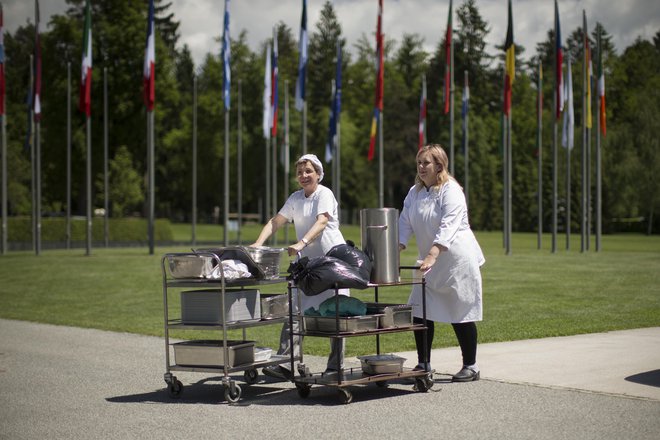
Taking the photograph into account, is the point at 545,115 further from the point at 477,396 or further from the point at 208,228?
the point at 477,396

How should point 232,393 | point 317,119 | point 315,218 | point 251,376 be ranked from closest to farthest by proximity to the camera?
point 232,393 → point 315,218 → point 251,376 → point 317,119

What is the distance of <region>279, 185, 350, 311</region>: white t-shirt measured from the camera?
942 cm

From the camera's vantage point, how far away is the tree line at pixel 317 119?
64562 millimetres

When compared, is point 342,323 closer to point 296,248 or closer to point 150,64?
point 296,248

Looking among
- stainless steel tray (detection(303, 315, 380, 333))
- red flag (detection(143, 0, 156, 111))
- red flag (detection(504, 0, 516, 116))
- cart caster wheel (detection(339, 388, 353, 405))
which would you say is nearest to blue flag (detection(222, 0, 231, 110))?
red flag (detection(143, 0, 156, 111))

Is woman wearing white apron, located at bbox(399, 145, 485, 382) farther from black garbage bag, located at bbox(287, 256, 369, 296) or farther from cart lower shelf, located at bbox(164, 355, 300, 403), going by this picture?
cart lower shelf, located at bbox(164, 355, 300, 403)

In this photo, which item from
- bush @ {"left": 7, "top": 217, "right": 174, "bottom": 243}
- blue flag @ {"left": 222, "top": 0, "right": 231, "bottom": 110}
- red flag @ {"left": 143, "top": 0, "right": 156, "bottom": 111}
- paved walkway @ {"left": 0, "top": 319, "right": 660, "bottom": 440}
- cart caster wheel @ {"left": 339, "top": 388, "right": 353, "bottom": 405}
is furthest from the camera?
bush @ {"left": 7, "top": 217, "right": 174, "bottom": 243}

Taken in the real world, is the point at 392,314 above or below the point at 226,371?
above

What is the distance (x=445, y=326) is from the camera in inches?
599

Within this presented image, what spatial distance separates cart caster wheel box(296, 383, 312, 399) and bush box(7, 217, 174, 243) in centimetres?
5015

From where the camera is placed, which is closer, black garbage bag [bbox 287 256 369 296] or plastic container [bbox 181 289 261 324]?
black garbage bag [bbox 287 256 369 296]

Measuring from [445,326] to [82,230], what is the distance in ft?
153

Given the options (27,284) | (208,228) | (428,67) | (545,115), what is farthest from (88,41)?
(428,67)

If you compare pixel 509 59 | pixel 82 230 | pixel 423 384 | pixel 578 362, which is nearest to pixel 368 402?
pixel 423 384
